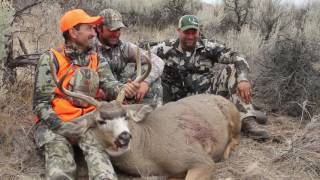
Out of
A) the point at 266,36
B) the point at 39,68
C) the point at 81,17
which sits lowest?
the point at 266,36

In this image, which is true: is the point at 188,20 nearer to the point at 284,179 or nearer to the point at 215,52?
the point at 215,52

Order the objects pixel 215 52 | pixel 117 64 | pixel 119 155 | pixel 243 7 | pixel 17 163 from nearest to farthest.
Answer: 1. pixel 119 155
2. pixel 17 163
3. pixel 117 64
4. pixel 215 52
5. pixel 243 7

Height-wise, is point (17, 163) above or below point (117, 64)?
below

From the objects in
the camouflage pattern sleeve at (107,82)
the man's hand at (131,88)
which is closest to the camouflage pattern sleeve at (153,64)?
the camouflage pattern sleeve at (107,82)

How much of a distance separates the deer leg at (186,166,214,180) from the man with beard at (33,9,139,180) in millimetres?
725

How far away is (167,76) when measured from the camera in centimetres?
782

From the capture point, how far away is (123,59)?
695 cm

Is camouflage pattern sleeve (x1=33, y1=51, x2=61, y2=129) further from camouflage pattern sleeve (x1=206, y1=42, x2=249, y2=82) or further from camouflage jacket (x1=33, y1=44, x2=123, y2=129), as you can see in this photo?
camouflage pattern sleeve (x1=206, y1=42, x2=249, y2=82)

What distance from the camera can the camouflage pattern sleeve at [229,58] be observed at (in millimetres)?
6814

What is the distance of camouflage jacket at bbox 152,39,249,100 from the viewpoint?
7.63 m

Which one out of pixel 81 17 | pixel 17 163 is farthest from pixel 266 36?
pixel 17 163

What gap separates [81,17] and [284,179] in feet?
8.74

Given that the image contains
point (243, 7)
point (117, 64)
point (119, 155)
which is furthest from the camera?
point (243, 7)

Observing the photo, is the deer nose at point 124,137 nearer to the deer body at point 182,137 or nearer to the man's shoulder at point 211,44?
the deer body at point 182,137
